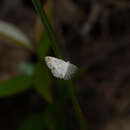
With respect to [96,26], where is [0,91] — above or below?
below

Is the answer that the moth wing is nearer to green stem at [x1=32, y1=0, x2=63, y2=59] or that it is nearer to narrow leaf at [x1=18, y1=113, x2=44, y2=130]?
green stem at [x1=32, y1=0, x2=63, y2=59]

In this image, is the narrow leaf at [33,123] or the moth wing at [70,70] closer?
the moth wing at [70,70]

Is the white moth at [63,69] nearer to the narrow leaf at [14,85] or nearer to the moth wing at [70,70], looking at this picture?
the moth wing at [70,70]

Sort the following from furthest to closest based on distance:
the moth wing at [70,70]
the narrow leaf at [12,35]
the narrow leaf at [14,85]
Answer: the narrow leaf at [12,35] < the narrow leaf at [14,85] < the moth wing at [70,70]

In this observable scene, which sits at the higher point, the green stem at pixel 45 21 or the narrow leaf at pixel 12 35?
A: the narrow leaf at pixel 12 35

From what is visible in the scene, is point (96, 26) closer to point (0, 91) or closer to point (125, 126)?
point (125, 126)

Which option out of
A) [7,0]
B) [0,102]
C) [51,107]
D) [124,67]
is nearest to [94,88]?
[124,67]

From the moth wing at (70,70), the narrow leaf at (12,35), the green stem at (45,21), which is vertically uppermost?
the narrow leaf at (12,35)

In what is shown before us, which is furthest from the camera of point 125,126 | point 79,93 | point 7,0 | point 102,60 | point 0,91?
point 7,0

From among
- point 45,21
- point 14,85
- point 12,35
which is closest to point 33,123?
point 14,85

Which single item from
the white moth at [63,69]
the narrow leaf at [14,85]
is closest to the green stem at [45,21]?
the white moth at [63,69]

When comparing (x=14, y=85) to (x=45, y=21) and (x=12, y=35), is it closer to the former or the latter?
(x=12, y=35)
